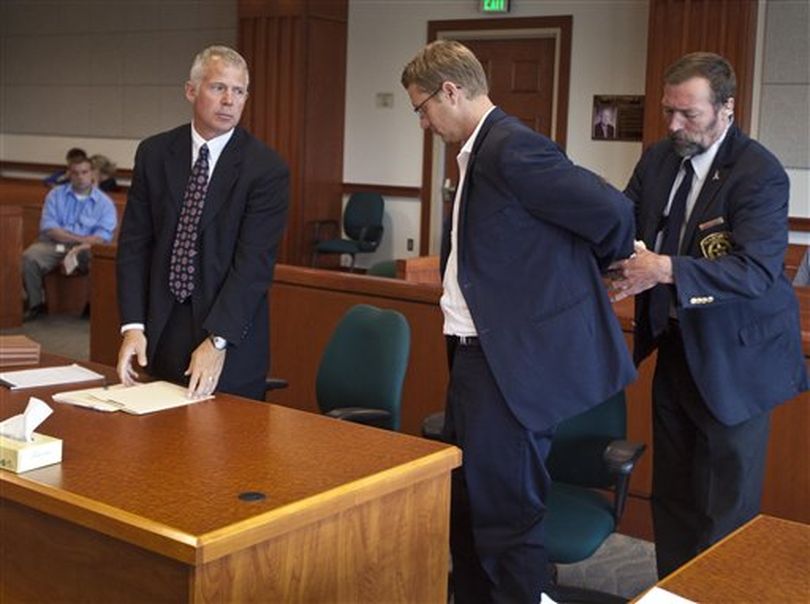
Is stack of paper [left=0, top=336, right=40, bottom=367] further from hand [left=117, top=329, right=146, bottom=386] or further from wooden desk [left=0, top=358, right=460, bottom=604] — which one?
wooden desk [left=0, top=358, right=460, bottom=604]

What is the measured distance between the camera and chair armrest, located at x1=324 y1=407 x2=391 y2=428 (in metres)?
3.29

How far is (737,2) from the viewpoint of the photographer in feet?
25.3

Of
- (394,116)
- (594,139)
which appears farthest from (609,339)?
(394,116)

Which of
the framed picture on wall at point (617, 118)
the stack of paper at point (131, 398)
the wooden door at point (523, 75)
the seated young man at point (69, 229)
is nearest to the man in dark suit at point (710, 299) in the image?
the stack of paper at point (131, 398)

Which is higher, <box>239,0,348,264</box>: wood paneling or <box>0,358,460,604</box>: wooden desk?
<box>239,0,348,264</box>: wood paneling

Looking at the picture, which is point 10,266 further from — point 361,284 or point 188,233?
point 188,233

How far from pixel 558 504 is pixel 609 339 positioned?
593 millimetres

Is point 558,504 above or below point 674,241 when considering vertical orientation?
below

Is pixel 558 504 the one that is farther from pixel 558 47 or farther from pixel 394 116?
pixel 394 116

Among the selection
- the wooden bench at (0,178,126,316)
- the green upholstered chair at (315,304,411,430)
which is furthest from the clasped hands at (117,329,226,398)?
the wooden bench at (0,178,126,316)

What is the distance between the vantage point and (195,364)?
290cm

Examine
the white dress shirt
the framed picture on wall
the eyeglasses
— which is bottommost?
the white dress shirt

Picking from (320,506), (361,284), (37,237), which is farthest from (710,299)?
(37,237)

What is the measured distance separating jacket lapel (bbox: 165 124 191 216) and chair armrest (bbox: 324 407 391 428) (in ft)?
2.34
